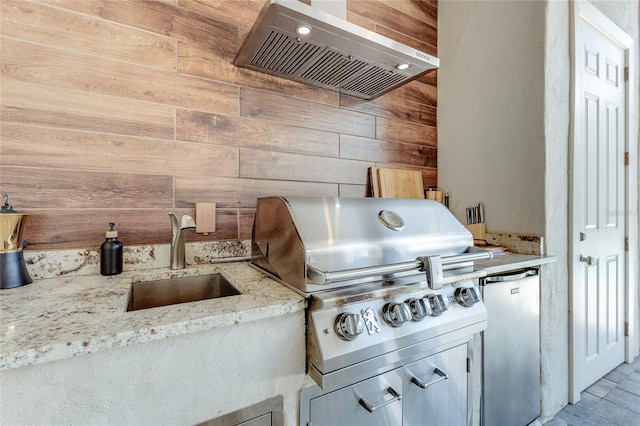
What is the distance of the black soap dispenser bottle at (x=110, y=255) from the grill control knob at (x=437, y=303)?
1208mm

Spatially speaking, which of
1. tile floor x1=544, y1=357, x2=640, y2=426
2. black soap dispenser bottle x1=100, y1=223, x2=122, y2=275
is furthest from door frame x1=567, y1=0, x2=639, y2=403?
black soap dispenser bottle x1=100, y1=223, x2=122, y2=275

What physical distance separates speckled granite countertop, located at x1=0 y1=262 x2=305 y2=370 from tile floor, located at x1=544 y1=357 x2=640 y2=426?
1.86 metres

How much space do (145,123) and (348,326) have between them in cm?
119

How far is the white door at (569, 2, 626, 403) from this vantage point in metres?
1.77

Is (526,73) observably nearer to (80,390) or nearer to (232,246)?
(232,246)

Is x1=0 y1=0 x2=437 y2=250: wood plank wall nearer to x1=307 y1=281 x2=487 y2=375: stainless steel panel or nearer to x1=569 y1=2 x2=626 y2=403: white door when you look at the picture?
x1=307 y1=281 x2=487 y2=375: stainless steel panel

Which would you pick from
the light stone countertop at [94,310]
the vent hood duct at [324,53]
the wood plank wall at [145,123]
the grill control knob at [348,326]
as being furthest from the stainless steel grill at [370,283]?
the vent hood duct at [324,53]

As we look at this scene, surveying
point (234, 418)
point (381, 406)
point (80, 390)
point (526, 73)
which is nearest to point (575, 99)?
point (526, 73)

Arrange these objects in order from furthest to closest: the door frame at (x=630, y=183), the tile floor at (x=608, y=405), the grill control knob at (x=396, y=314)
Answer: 1. the door frame at (x=630, y=183)
2. the tile floor at (x=608, y=405)
3. the grill control knob at (x=396, y=314)

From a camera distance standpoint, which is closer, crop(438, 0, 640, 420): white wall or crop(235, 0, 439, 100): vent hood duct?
crop(235, 0, 439, 100): vent hood duct

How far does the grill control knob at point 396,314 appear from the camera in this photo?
36.7 inches

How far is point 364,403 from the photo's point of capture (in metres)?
0.92

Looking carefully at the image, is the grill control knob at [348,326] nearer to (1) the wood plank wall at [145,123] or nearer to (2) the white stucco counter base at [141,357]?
(2) the white stucco counter base at [141,357]

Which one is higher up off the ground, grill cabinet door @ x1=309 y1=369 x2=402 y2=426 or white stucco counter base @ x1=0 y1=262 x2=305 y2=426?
white stucco counter base @ x1=0 y1=262 x2=305 y2=426
